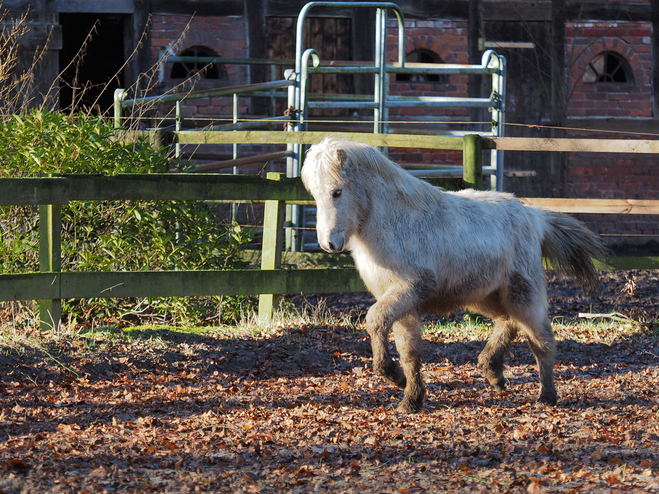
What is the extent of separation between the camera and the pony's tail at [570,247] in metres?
5.64

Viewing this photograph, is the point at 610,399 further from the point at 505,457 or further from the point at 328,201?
the point at 328,201

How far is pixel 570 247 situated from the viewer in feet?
18.6

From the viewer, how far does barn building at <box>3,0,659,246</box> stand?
38.7 feet

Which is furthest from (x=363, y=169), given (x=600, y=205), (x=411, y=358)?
(x=600, y=205)

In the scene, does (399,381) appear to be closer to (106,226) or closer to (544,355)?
(544,355)

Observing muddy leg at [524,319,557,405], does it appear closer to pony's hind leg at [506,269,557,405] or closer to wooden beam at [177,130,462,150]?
pony's hind leg at [506,269,557,405]

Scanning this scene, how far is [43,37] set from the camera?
11297 millimetres

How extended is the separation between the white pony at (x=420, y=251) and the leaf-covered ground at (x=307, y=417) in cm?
35

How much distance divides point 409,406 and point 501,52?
30.1ft

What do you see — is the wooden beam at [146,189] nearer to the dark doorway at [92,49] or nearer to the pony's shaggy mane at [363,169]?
the pony's shaggy mane at [363,169]

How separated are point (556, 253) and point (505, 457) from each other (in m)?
2.01

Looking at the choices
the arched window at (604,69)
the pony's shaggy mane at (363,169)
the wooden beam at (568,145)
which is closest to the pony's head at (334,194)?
the pony's shaggy mane at (363,169)

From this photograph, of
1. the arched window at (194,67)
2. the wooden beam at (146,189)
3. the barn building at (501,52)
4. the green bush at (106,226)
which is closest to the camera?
the wooden beam at (146,189)

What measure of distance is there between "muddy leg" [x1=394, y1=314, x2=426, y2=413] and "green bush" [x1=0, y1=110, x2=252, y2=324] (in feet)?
7.93
